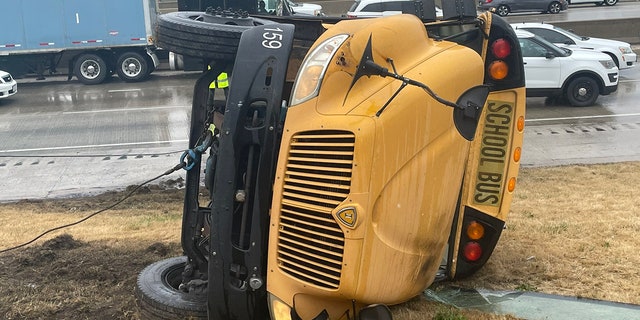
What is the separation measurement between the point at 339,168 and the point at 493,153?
4.36ft

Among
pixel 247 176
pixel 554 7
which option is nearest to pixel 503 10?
pixel 554 7

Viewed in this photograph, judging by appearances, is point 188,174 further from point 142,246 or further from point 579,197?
point 579,197

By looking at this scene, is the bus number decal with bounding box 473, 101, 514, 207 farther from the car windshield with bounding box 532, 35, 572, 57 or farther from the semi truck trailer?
the semi truck trailer

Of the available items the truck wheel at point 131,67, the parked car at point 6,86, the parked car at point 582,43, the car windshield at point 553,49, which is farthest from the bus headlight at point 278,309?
the truck wheel at point 131,67

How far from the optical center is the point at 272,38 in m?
2.96

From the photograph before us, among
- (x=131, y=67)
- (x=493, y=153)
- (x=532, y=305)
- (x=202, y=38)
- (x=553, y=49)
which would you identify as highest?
(x=202, y=38)

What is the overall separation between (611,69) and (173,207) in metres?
11.5

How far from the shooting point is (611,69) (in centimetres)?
1501

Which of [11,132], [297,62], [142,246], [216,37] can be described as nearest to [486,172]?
[297,62]

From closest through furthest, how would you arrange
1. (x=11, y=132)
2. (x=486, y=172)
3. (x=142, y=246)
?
1. (x=486, y=172)
2. (x=142, y=246)
3. (x=11, y=132)

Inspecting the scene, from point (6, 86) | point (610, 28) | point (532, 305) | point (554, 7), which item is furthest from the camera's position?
point (554, 7)

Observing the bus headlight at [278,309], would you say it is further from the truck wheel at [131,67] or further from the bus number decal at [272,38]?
the truck wheel at [131,67]

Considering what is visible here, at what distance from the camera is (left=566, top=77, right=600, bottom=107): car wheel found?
14883 millimetres

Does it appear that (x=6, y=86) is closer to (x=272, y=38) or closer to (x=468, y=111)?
(x=272, y=38)
